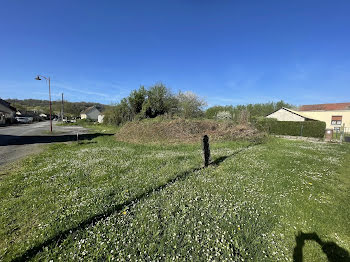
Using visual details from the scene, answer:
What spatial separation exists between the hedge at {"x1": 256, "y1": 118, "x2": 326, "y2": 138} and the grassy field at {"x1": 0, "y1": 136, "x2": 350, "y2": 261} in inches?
703

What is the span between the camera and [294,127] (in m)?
21.4

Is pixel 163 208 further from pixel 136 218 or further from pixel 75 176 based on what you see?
pixel 75 176

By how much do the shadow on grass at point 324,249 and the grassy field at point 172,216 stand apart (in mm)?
18

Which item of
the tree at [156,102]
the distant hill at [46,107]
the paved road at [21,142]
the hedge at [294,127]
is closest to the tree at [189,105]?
the tree at [156,102]

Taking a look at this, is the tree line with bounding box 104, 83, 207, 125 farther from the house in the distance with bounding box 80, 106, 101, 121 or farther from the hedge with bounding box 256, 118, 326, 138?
the house in the distance with bounding box 80, 106, 101, 121

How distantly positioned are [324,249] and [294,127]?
24.0 m

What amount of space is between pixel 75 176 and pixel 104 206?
2.86m

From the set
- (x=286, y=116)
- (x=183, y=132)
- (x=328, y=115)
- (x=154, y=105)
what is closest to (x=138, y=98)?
(x=154, y=105)

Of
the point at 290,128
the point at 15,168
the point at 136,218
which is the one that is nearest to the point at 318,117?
the point at 290,128

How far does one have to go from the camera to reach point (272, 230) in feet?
9.80

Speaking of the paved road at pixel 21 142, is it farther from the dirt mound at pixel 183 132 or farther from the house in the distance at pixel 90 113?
the house in the distance at pixel 90 113

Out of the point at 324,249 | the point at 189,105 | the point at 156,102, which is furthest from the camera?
the point at 189,105

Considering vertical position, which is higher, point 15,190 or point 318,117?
point 318,117

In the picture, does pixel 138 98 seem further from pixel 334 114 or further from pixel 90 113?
pixel 90 113
